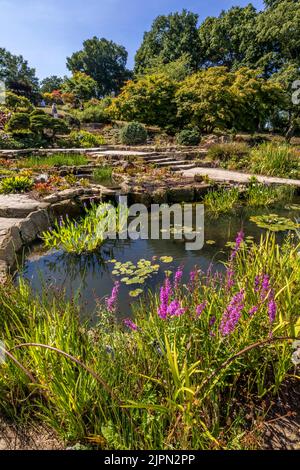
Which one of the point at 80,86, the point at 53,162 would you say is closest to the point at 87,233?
the point at 53,162

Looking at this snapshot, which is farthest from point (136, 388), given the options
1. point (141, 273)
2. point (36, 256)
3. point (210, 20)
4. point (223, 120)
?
point (210, 20)

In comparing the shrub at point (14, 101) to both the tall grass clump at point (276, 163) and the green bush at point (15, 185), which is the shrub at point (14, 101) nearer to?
the green bush at point (15, 185)

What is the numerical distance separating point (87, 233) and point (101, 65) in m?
52.9

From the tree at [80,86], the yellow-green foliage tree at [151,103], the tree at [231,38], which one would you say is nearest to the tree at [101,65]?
the tree at [80,86]

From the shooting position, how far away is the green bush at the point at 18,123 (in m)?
12.2

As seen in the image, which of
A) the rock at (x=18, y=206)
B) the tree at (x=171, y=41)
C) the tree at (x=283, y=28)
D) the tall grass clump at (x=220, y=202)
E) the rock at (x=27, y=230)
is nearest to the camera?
the rock at (x=27, y=230)

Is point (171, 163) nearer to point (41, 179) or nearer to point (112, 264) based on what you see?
point (41, 179)

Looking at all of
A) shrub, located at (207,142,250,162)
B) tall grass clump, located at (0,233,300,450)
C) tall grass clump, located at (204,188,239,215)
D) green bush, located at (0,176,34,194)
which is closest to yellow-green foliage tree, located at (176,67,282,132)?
shrub, located at (207,142,250,162)

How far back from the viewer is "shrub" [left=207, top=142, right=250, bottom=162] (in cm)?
1163

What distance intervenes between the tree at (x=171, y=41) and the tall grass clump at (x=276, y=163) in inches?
1118

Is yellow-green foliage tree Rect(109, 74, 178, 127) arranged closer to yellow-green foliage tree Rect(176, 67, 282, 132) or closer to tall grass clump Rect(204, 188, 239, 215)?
yellow-green foliage tree Rect(176, 67, 282, 132)

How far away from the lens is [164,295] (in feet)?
4.51
